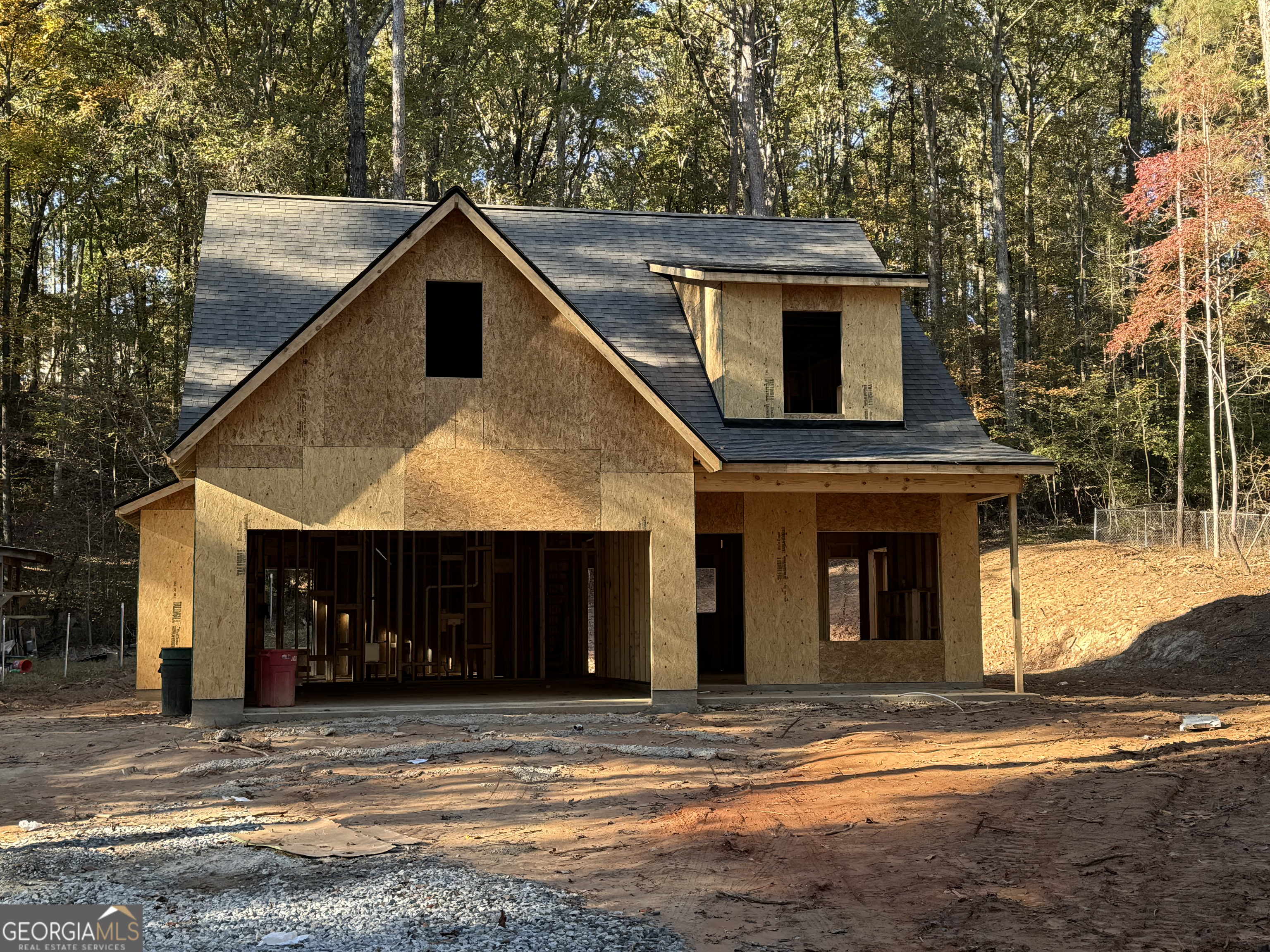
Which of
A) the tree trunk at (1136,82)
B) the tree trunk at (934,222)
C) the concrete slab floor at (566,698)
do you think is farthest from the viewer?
the tree trunk at (1136,82)

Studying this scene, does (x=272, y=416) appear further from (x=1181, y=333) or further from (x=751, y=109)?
(x=1181, y=333)

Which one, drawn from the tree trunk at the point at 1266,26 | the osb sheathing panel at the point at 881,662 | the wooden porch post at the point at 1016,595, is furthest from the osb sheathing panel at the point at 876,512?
the tree trunk at the point at 1266,26

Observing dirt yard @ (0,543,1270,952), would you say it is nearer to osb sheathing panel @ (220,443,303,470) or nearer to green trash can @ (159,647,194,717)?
green trash can @ (159,647,194,717)

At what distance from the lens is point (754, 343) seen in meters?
16.8

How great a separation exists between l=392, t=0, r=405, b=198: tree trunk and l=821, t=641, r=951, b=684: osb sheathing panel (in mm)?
18551

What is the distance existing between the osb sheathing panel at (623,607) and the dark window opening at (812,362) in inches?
145

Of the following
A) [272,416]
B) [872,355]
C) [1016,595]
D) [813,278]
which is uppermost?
[813,278]

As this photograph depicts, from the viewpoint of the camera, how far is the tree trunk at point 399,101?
2966 cm

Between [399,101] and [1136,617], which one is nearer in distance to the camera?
[1136,617]

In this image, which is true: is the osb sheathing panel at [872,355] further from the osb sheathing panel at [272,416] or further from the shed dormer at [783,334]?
the osb sheathing panel at [272,416]

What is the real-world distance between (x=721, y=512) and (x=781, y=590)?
1.40 m

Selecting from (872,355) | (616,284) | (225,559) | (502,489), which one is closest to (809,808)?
(502,489)

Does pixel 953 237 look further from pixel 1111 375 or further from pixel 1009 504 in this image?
pixel 1009 504

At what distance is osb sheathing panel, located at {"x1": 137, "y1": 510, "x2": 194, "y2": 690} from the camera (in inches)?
654
